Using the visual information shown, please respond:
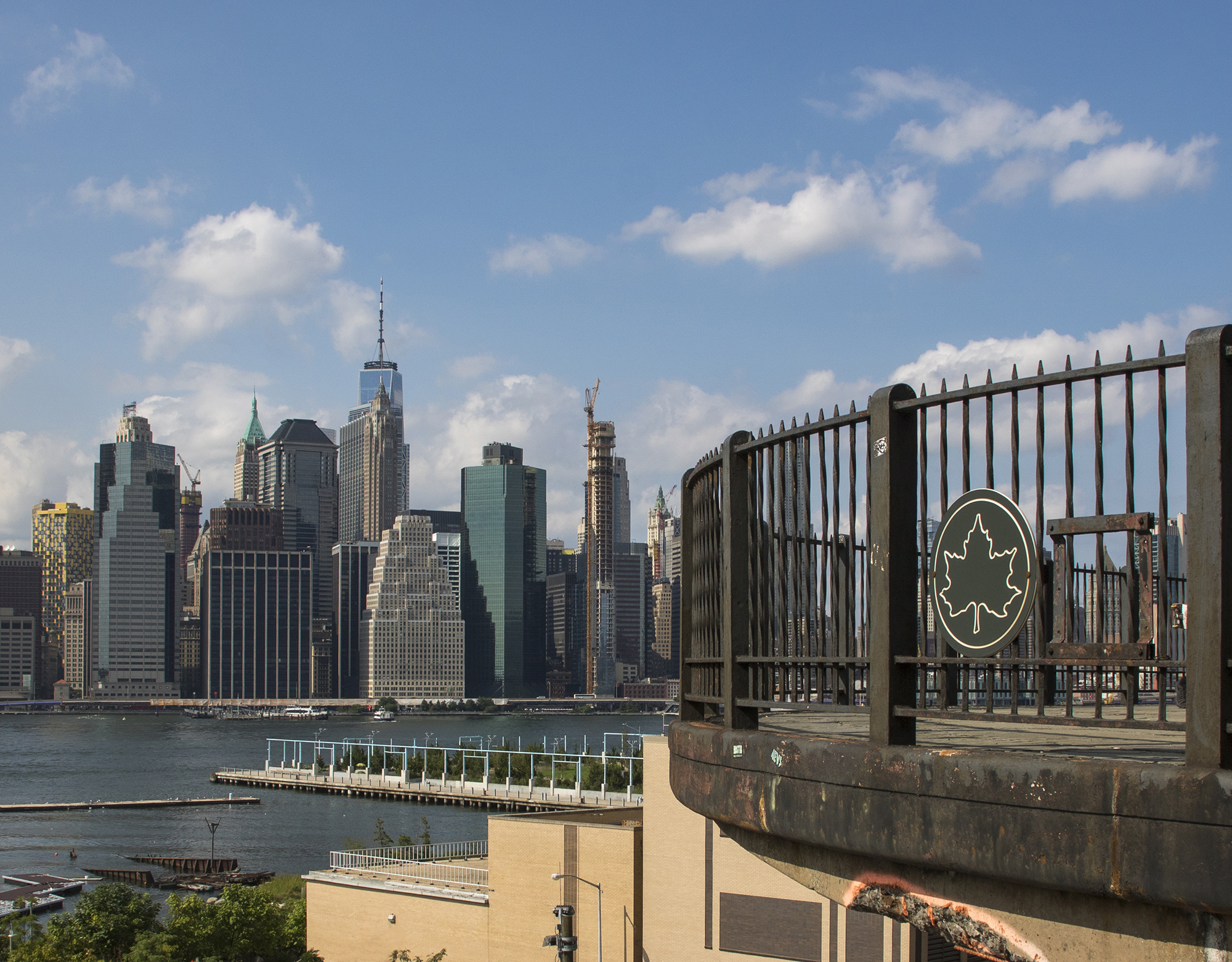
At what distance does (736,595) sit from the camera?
7992mm

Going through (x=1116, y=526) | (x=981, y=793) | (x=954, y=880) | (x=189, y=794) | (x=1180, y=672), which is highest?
(x=1116, y=526)

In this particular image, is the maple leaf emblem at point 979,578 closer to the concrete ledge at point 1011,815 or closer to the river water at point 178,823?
the concrete ledge at point 1011,815

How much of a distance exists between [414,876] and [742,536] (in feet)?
141

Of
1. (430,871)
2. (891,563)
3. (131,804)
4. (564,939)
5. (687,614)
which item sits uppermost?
(891,563)

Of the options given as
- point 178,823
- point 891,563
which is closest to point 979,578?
point 891,563

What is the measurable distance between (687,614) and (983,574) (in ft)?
12.5

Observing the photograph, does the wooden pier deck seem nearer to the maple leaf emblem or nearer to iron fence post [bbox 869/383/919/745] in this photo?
iron fence post [bbox 869/383/919/745]

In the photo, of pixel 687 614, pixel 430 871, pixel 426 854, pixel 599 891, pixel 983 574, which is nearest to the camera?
pixel 983 574

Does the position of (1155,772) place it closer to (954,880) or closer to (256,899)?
(954,880)

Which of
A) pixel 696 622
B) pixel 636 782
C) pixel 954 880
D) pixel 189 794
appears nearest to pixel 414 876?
pixel 696 622

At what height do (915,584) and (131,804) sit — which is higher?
(915,584)

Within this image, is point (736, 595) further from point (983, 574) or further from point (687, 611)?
point (983, 574)

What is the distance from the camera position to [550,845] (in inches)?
1666

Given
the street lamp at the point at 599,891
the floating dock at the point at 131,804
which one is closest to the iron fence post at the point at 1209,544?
the street lamp at the point at 599,891
